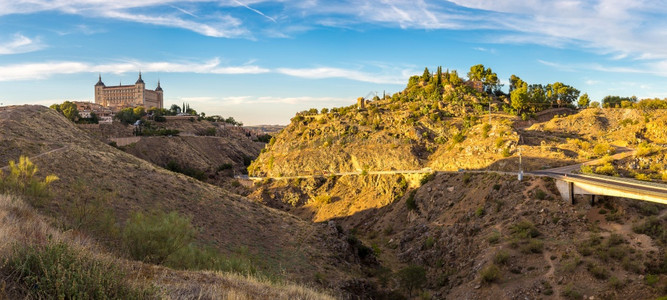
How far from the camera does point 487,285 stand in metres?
26.3

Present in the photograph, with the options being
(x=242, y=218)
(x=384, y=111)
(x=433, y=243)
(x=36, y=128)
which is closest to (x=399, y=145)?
(x=384, y=111)

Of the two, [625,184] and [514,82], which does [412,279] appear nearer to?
[625,184]

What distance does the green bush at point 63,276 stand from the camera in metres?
7.28

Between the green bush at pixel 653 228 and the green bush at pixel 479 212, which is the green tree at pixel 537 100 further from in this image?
the green bush at pixel 653 228

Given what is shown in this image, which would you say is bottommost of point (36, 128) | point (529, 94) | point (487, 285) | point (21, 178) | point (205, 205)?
point (487, 285)

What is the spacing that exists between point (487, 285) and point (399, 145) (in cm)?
3992

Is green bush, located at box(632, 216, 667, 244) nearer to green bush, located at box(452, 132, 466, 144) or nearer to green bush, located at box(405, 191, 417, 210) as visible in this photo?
green bush, located at box(405, 191, 417, 210)

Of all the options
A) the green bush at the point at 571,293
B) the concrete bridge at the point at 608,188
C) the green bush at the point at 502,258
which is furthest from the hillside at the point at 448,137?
the green bush at the point at 571,293

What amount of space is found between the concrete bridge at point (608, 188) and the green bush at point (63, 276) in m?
26.5

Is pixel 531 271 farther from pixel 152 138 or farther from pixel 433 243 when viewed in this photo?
pixel 152 138

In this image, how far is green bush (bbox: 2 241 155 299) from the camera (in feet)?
23.9

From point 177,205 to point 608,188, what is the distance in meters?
32.9

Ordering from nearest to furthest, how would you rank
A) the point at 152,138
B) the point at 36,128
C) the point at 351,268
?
the point at 351,268, the point at 36,128, the point at 152,138

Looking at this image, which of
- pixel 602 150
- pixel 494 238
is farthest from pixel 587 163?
pixel 494 238
